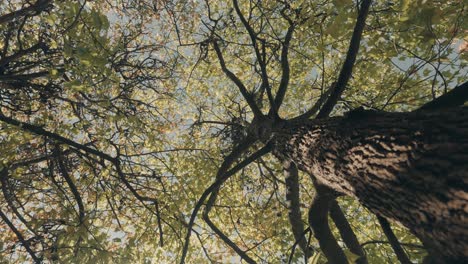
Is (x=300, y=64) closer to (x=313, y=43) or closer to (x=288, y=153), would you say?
(x=313, y=43)

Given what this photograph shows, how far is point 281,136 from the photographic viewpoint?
3795 millimetres

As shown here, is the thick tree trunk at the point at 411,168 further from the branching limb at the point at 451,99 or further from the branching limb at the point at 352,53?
the branching limb at the point at 352,53

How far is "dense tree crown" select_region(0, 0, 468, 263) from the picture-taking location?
1.83 meters

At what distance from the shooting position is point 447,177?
1.52m

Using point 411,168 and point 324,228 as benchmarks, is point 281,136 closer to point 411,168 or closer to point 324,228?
point 324,228

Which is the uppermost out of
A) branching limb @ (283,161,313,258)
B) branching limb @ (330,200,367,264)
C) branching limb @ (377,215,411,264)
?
branching limb @ (283,161,313,258)

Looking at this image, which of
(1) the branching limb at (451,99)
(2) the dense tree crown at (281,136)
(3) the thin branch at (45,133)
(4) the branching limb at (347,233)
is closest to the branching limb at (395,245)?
(2) the dense tree crown at (281,136)

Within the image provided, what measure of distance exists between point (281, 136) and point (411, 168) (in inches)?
83.0

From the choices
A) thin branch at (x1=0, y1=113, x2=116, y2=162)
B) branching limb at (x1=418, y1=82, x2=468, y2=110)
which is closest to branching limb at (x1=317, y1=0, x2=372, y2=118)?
branching limb at (x1=418, y1=82, x2=468, y2=110)

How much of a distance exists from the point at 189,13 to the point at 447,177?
603cm

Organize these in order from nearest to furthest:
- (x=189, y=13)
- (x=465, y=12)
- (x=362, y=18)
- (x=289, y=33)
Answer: (x=362, y=18) → (x=465, y=12) → (x=289, y=33) → (x=189, y=13)

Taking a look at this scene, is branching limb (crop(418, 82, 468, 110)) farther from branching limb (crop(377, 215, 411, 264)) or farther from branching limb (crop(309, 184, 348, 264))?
branching limb (crop(309, 184, 348, 264))

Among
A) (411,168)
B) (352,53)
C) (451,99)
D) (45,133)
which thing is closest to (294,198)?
(352,53)

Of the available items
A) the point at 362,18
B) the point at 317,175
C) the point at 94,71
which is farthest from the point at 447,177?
the point at 94,71
